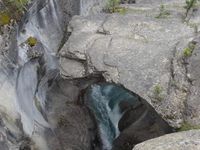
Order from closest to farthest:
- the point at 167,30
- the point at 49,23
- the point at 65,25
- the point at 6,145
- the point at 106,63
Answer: the point at 6,145, the point at 106,63, the point at 167,30, the point at 49,23, the point at 65,25

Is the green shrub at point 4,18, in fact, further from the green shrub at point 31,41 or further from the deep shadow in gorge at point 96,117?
the deep shadow in gorge at point 96,117

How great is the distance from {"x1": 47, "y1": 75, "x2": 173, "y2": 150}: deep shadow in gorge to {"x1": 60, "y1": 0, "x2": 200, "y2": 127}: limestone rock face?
1040mm

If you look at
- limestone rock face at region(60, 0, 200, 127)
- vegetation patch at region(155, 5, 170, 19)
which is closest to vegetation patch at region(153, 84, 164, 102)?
limestone rock face at region(60, 0, 200, 127)

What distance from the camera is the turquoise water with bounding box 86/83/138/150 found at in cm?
1148

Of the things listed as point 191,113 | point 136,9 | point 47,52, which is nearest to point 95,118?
point 47,52

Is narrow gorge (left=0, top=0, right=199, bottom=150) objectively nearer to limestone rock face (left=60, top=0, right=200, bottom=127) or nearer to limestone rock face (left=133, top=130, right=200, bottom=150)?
limestone rock face (left=60, top=0, right=200, bottom=127)

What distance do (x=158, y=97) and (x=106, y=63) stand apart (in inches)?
56.2

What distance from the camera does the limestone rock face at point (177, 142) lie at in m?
6.21

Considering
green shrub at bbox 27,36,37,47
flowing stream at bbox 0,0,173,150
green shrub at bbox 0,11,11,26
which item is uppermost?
green shrub at bbox 0,11,11,26

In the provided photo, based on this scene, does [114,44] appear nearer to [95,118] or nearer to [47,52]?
[47,52]

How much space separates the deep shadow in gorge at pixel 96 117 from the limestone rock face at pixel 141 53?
3.41ft

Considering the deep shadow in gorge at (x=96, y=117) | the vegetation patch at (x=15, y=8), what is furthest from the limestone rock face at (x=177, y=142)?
the vegetation patch at (x=15, y=8)

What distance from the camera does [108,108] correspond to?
1167 centimetres

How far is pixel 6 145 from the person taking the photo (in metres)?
7.82
